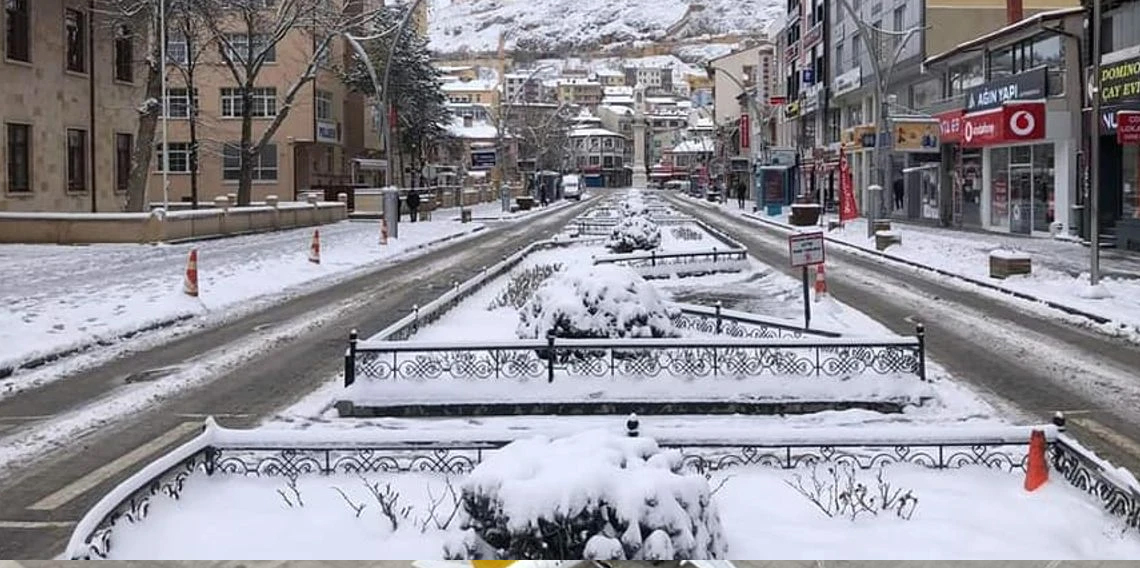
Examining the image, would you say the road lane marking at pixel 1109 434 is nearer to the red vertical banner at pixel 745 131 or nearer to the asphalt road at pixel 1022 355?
the asphalt road at pixel 1022 355

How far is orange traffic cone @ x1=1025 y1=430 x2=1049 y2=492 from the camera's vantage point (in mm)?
7770

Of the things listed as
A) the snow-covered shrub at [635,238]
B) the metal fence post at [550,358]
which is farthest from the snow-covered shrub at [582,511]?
the snow-covered shrub at [635,238]

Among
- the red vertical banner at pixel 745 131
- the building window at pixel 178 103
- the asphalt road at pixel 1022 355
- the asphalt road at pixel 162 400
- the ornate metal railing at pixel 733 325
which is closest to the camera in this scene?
the asphalt road at pixel 162 400

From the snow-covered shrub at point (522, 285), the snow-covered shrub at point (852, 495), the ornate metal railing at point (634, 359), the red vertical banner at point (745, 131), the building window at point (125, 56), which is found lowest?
the snow-covered shrub at point (852, 495)

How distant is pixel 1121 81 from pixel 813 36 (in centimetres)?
4771

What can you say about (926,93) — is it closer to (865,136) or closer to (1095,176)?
(865,136)

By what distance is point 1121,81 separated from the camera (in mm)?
31516

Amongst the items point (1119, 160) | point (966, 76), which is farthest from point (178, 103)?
point (1119, 160)

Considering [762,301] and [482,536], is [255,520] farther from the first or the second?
[762,301]

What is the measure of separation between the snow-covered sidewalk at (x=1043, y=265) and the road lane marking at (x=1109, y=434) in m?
6.97

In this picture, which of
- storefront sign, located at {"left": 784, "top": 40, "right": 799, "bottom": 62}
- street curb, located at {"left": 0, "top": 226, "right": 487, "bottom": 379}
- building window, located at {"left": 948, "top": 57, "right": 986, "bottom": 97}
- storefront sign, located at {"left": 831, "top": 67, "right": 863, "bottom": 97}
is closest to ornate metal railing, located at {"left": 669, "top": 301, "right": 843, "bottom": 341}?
street curb, located at {"left": 0, "top": 226, "right": 487, "bottom": 379}

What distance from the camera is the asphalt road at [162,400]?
25.8ft

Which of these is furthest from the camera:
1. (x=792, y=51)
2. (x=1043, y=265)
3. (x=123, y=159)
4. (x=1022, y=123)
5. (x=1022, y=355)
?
(x=792, y=51)

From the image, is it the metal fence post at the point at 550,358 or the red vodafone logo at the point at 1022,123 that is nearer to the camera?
the metal fence post at the point at 550,358
